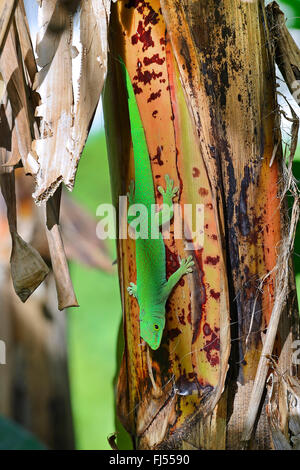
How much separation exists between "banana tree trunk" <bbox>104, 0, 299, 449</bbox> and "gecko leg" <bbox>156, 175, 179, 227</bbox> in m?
0.02

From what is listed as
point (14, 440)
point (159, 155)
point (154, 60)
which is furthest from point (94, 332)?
point (154, 60)

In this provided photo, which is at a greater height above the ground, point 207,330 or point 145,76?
point 145,76

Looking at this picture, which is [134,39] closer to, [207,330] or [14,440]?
[207,330]

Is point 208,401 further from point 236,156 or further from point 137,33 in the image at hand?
point 137,33

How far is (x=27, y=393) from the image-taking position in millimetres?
2076

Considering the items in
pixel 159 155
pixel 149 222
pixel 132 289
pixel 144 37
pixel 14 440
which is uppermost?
pixel 144 37

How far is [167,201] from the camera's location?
3.48 ft

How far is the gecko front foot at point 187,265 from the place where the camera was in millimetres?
1033

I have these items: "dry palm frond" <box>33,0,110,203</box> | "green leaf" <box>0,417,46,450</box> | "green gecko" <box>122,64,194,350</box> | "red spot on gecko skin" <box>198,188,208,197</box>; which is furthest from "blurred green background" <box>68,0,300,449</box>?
"dry palm frond" <box>33,0,110,203</box>

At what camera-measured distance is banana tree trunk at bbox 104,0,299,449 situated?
99 centimetres

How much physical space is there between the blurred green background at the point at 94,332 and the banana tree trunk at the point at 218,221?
0.60 metres

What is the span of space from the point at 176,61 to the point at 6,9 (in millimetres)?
360

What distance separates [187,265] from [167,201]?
0.49 ft
